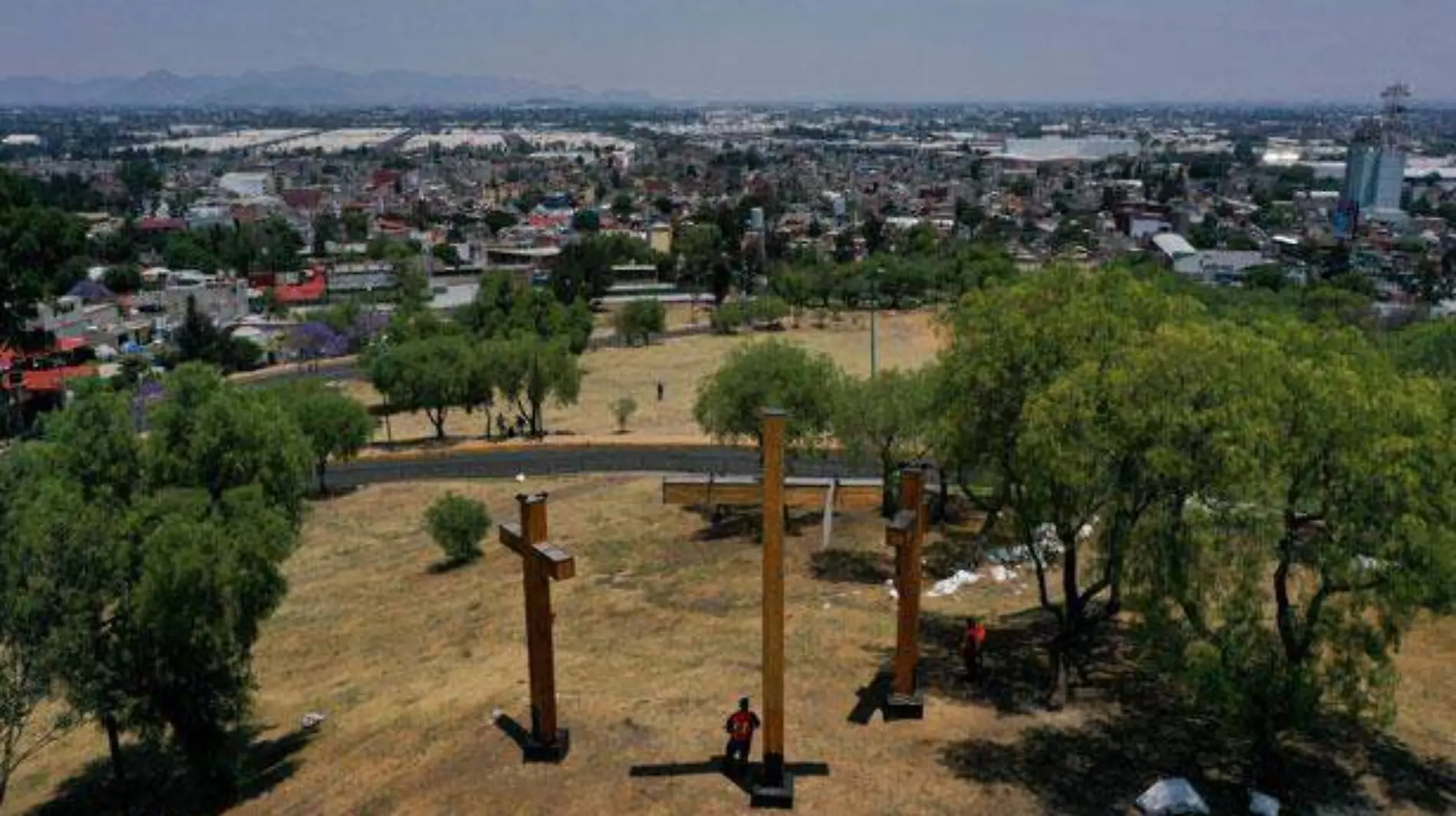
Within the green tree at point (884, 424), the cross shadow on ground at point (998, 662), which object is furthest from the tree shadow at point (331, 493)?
the cross shadow on ground at point (998, 662)

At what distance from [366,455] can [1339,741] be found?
38.6 meters

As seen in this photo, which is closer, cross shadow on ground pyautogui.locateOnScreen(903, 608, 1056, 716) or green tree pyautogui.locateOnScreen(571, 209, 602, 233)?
cross shadow on ground pyautogui.locateOnScreen(903, 608, 1056, 716)

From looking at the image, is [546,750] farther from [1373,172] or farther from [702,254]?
[1373,172]

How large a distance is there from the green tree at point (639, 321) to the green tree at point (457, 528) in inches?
2137

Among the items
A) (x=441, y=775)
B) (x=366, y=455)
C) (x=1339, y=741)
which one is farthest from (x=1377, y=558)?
(x=366, y=455)

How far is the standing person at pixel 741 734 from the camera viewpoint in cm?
1473

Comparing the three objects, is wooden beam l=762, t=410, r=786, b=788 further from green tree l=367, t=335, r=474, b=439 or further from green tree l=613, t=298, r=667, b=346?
green tree l=613, t=298, r=667, b=346

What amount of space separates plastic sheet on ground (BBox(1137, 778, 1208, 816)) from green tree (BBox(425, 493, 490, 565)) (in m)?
18.4

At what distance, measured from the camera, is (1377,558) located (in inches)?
468

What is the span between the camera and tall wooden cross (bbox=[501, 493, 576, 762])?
15406 mm

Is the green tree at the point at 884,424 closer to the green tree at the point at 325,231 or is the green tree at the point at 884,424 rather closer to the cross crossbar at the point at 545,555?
the cross crossbar at the point at 545,555

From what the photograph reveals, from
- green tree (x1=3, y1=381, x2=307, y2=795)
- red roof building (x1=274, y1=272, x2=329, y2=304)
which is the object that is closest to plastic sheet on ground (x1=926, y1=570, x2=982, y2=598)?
green tree (x1=3, y1=381, x2=307, y2=795)

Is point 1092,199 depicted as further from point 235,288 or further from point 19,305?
point 19,305

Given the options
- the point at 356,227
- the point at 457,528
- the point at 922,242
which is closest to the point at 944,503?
the point at 457,528
